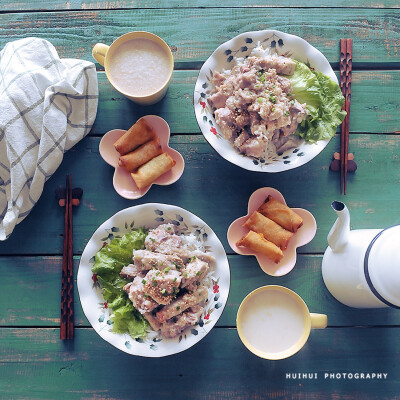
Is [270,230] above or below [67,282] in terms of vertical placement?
above

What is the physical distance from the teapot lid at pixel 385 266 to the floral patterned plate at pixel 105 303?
497 millimetres

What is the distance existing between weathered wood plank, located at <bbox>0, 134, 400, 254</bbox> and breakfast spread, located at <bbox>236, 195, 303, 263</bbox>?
11 cm

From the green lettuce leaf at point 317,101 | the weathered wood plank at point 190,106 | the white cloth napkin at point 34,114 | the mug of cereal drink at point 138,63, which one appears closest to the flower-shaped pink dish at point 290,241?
the green lettuce leaf at point 317,101

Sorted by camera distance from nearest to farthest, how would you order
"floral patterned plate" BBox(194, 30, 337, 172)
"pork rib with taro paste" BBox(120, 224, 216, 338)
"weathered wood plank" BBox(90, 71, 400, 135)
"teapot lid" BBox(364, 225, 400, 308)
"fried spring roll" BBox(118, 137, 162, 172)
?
"teapot lid" BBox(364, 225, 400, 308) < "pork rib with taro paste" BBox(120, 224, 216, 338) < "floral patterned plate" BBox(194, 30, 337, 172) < "fried spring roll" BBox(118, 137, 162, 172) < "weathered wood plank" BBox(90, 71, 400, 135)

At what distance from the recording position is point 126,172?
183 centimetres

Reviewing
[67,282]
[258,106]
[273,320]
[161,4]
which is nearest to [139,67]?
[161,4]

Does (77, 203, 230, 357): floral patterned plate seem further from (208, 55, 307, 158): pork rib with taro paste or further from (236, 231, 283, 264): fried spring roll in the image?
(208, 55, 307, 158): pork rib with taro paste

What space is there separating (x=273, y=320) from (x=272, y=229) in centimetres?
35

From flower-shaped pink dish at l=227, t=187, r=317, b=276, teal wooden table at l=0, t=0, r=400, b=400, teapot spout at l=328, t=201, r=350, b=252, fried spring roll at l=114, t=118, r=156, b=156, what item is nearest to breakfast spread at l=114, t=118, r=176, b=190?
fried spring roll at l=114, t=118, r=156, b=156

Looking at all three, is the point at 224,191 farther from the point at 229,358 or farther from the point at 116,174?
the point at 229,358

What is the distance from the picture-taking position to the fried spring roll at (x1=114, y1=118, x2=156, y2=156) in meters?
1.81

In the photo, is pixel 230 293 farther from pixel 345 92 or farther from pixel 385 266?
pixel 345 92

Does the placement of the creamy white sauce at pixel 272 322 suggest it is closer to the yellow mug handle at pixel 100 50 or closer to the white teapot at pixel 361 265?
the white teapot at pixel 361 265

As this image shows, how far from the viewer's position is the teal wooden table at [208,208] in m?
1.80
